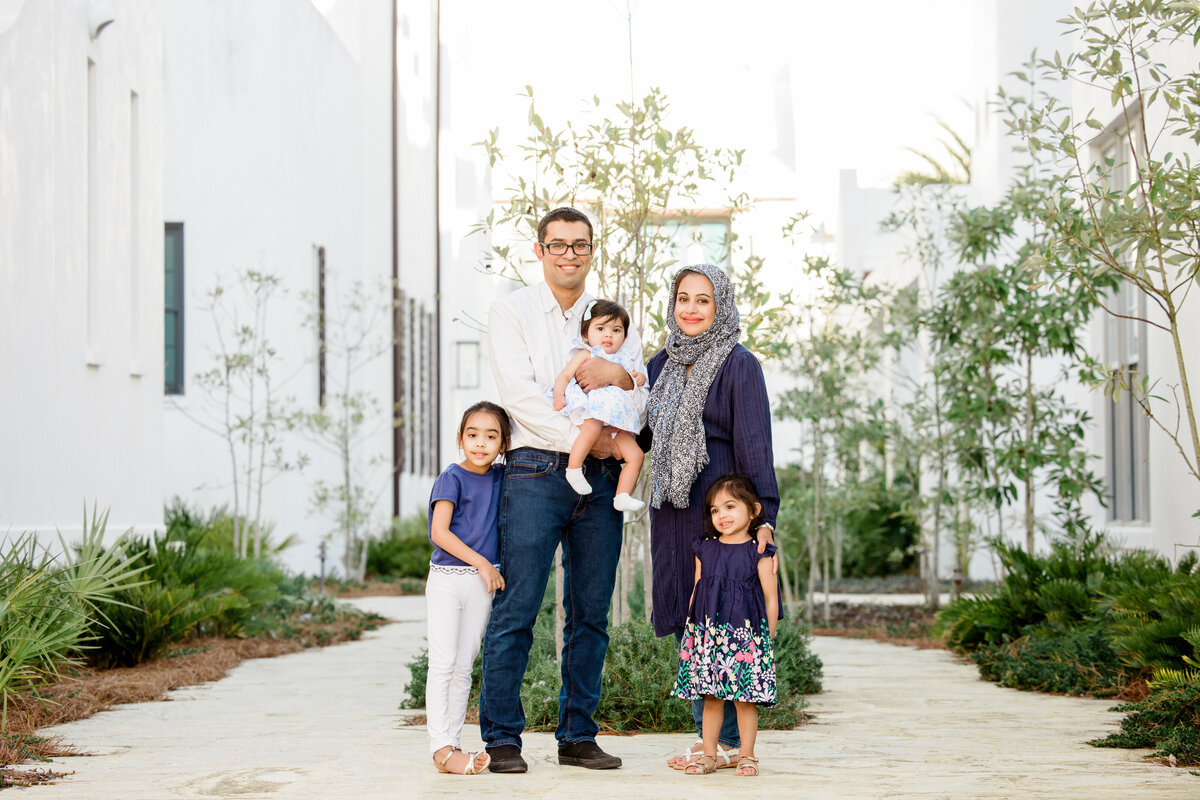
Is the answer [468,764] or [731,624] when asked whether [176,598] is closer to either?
[468,764]

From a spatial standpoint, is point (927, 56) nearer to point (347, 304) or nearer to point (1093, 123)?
point (347, 304)

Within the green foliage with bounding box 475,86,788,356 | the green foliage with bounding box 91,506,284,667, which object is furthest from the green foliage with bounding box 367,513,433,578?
the green foliage with bounding box 475,86,788,356

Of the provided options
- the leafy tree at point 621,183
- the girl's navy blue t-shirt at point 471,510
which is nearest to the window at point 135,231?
the leafy tree at point 621,183

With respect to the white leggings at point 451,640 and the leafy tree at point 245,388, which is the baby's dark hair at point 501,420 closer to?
the white leggings at point 451,640

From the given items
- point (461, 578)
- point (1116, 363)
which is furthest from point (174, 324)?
point (461, 578)

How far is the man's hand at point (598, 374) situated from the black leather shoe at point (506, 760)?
1242 mm

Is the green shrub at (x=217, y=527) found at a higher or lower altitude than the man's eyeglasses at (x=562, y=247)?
lower

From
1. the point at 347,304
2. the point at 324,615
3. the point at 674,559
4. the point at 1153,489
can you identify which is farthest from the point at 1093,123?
the point at 347,304

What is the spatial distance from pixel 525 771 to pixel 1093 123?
3649 millimetres

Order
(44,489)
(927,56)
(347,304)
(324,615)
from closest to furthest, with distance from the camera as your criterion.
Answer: (44,489)
(324,615)
(347,304)
(927,56)

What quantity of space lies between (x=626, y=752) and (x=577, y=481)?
49.6 inches

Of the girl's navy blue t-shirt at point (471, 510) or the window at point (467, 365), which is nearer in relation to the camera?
the girl's navy blue t-shirt at point (471, 510)

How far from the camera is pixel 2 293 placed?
7.05 m

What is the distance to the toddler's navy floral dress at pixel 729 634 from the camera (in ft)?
14.5
